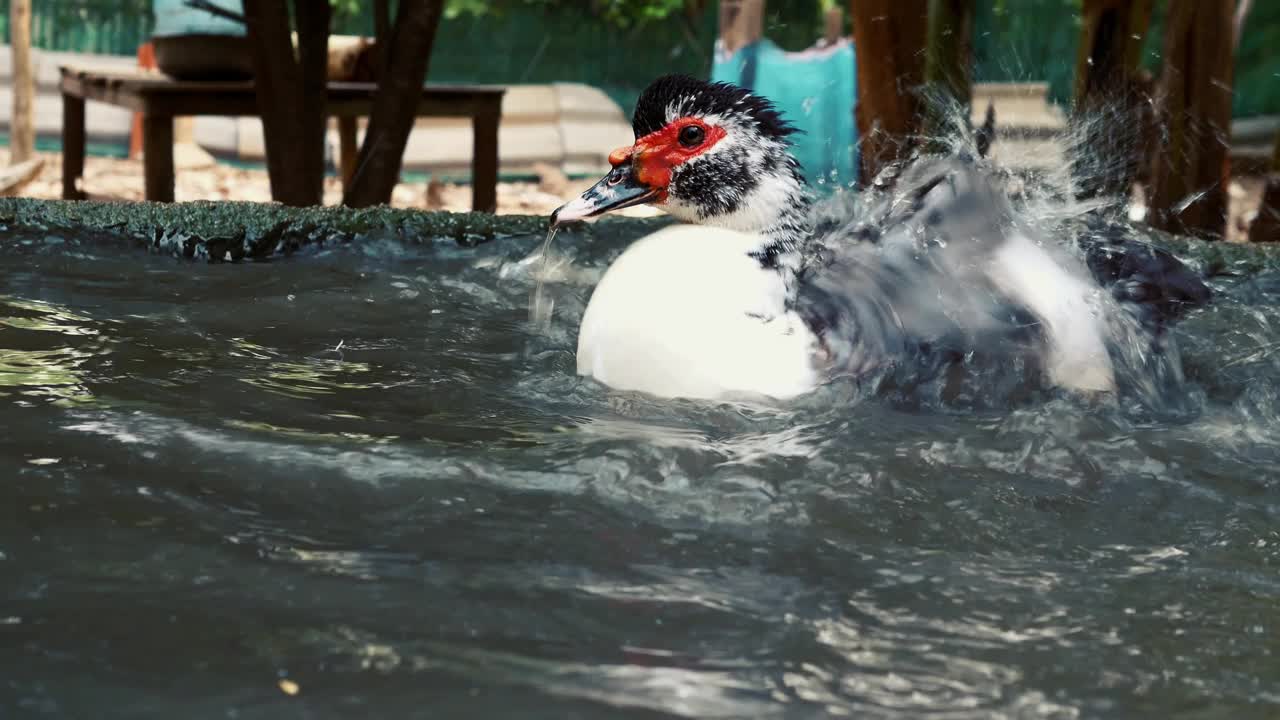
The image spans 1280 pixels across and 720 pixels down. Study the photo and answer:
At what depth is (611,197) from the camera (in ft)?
8.53

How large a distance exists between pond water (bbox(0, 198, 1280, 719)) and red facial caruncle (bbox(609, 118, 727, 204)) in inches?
16.1

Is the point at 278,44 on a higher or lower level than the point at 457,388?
higher

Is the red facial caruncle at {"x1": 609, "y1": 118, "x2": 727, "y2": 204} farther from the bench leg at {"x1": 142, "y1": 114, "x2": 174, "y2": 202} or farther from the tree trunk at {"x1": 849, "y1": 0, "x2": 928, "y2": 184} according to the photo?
the bench leg at {"x1": 142, "y1": 114, "x2": 174, "y2": 202}

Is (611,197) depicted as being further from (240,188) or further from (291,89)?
(240,188)

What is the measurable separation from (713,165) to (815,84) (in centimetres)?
722

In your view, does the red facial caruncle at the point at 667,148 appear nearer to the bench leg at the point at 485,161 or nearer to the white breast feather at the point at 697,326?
the white breast feather at the point at 697,326

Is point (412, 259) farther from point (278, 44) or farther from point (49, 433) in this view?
point (49, 433)

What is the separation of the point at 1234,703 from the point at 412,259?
9.10ft

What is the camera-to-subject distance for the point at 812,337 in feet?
8.00

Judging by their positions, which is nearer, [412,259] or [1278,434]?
[1278,434]

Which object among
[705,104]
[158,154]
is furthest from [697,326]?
[158,154]

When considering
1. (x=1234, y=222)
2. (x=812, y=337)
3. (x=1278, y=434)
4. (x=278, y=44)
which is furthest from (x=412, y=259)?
(x=1234, y=222)

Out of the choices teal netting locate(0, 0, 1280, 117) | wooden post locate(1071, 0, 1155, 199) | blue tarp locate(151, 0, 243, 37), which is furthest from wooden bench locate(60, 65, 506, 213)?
teal netting locate(0, 0, 1280, 117)

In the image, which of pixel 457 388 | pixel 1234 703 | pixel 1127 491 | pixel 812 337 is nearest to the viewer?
pixel 1234 703
